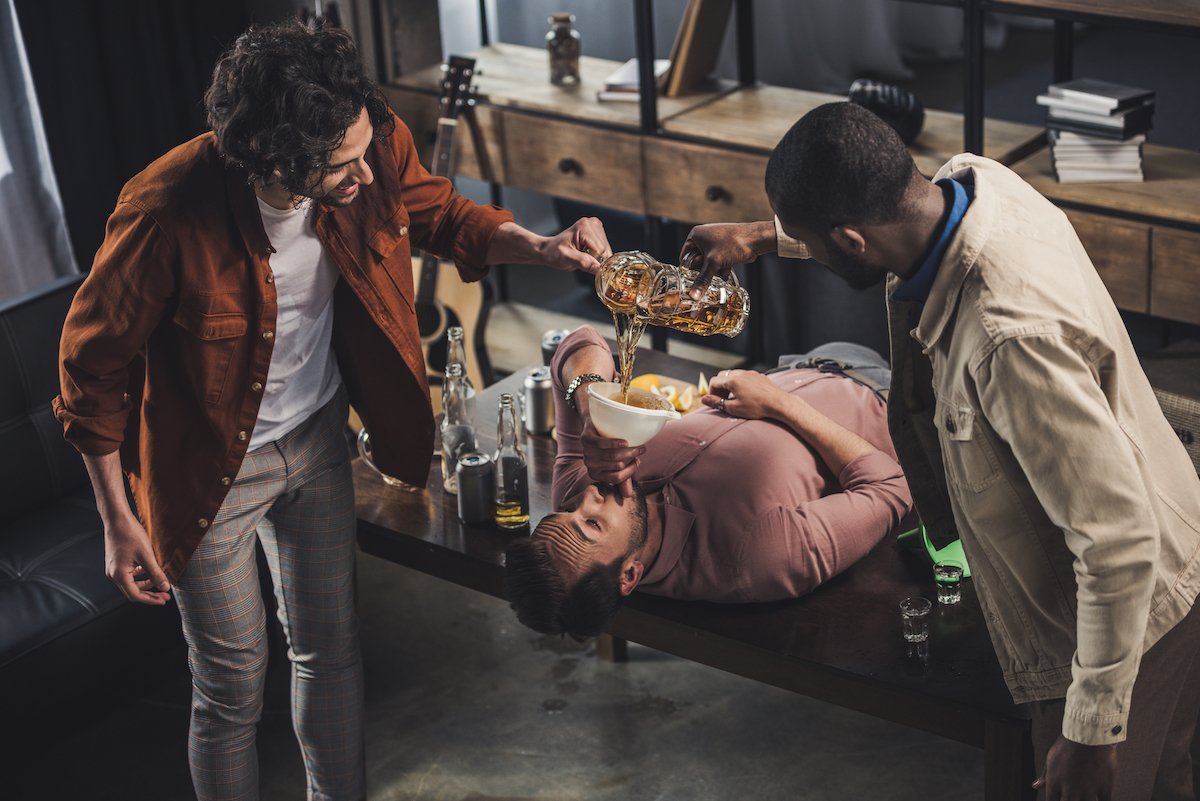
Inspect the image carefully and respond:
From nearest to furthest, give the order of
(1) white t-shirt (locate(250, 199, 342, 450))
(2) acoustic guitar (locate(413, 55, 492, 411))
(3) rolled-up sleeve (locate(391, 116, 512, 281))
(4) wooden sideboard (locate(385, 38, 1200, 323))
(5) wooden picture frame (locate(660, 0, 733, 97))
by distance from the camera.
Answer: (1) white t-shirt (locate(250, 199, 342, 450)) < (3) rolled-up sleeve (locate(391, 116, 512, 281)) < (4) wooden sideboard (locate(385, 38, 1200, 323)) < (5) wooden picture frame (locate(660, 0, 733, 97)) < (2) acoustic guitar (locate(413, 55, 492, 411))

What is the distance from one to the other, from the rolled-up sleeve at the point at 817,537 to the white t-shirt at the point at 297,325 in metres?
0.75

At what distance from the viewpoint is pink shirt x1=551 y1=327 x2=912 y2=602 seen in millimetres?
2250

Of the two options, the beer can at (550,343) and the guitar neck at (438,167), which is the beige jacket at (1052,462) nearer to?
the beer can at (550,343)

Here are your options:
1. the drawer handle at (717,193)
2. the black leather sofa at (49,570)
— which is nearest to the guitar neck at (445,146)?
the drawer handle at (717,193)

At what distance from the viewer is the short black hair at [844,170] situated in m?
1.65

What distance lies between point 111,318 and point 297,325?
0.99ft

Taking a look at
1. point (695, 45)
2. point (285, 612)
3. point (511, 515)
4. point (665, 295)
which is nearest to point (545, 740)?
point (511, 515)

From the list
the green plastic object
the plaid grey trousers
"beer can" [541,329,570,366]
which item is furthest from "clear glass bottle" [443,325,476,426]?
the green plastic object

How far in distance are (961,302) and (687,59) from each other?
2430mm

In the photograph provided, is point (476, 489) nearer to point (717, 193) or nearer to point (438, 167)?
point (717, 193)

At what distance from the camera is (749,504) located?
90.0 inches

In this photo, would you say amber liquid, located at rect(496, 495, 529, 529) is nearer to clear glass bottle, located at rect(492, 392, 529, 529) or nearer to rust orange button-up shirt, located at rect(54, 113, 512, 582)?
clear glass bottle, located at rect(492, 392, 529, 529)

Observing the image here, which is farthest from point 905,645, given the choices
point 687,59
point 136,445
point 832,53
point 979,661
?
point 832,53

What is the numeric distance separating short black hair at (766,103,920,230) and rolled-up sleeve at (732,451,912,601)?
0.68 meters
